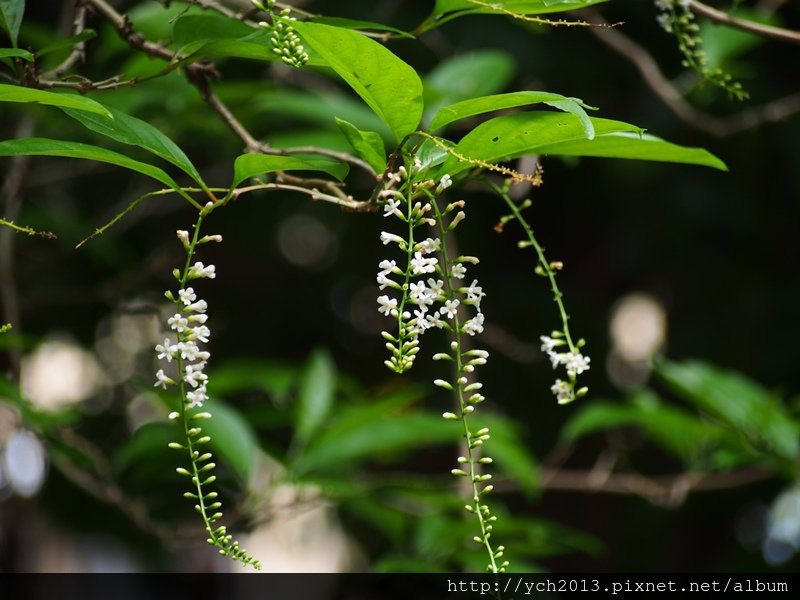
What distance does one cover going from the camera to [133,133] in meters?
1.08

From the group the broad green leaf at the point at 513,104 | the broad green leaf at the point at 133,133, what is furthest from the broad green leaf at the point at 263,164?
the broad green leaf at the point at 513,104

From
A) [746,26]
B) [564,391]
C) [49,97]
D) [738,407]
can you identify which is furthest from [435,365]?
[49,97]

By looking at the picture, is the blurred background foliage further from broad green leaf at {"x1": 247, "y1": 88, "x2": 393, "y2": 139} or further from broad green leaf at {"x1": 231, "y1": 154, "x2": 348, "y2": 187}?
broad green leaf at {"x1": 231, "y1": 154, "x2": 348, "y2": 187}

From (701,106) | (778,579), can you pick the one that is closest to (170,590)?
(778,579)

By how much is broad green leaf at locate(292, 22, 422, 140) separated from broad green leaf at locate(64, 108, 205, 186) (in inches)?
8.2

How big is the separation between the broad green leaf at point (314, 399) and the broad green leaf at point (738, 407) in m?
0.81

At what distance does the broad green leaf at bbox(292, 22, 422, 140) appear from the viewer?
975 mm

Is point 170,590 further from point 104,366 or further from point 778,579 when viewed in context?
point 778,579

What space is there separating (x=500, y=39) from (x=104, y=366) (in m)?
2.22

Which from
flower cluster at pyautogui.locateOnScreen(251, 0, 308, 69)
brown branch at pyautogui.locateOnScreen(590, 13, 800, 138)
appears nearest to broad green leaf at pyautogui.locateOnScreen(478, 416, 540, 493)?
brown branch at pyautogui.locateOnScreen(590, 13, 800, 138)

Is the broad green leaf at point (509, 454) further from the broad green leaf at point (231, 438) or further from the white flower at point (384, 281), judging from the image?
the white flower at point (384, 281)

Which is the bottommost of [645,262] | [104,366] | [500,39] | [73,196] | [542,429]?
[542,429]

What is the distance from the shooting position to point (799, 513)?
10.5 ft

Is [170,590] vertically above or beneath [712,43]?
beneath
